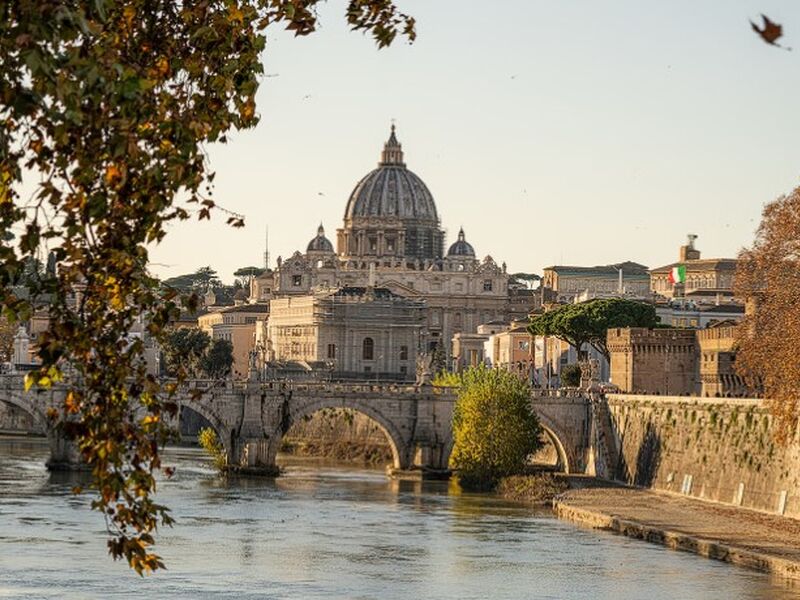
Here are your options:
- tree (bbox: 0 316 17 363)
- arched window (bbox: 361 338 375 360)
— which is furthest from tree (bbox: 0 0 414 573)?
arched window (bbox: 361 338 375 360)

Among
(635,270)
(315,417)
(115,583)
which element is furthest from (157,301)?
(635,270)

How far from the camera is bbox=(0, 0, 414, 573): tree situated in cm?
1009

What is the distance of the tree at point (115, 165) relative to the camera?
10094mm

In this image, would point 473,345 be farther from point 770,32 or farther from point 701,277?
point 770,32

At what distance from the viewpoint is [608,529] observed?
163 feet

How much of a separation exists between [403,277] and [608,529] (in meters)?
144

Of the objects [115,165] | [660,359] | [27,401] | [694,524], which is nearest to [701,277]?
[660,359]

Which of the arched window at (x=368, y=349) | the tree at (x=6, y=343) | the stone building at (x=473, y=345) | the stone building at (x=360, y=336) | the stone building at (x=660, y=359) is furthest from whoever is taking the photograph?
the stone building at (x=473, y=345)

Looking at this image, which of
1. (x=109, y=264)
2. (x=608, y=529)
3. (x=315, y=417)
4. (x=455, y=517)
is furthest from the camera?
(x=315, y=417)

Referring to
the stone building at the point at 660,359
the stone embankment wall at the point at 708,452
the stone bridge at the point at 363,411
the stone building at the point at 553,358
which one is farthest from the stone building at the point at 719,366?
the stone building at the point at 553,358

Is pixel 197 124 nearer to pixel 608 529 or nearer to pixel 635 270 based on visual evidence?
pixel 608 529

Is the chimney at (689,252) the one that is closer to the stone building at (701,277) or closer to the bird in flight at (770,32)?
the stone building at (701,277)

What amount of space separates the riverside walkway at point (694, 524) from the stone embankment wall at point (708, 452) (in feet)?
1.78

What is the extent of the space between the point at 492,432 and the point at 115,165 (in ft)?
183
